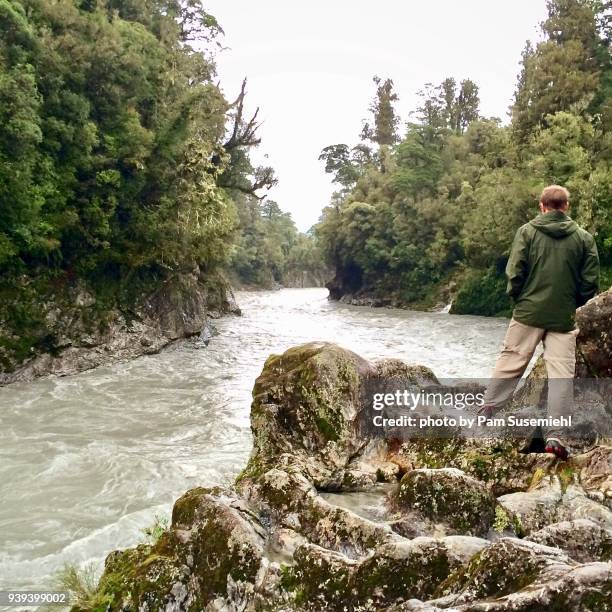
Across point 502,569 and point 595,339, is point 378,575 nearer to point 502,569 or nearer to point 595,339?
point 502,569

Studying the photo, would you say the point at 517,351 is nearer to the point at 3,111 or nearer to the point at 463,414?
the point at 463,414

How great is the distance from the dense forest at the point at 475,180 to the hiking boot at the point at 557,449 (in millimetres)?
21527

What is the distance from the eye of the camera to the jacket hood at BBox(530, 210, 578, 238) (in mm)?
5605

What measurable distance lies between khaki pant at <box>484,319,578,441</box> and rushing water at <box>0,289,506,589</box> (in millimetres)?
3909

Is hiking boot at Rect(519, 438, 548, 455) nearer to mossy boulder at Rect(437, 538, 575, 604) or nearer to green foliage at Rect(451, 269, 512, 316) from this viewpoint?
mossy boulder at Rect(437, 538, 575, 604)

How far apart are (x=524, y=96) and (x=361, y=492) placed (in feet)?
114

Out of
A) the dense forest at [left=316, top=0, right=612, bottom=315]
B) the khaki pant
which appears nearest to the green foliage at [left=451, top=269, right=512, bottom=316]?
the dense forest at [left=316, top=0, right=612, bottom=315]

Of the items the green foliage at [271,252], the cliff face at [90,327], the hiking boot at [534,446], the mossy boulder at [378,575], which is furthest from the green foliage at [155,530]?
the green foliage at [271,252]

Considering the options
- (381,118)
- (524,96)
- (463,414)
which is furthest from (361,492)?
(381,118)

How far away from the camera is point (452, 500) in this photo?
15.3 ft

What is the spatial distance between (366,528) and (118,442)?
6441 millimetres

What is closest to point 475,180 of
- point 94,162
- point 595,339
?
point 94,162

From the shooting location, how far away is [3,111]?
1314 cm

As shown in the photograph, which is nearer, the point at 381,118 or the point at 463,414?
the point at 463,414
